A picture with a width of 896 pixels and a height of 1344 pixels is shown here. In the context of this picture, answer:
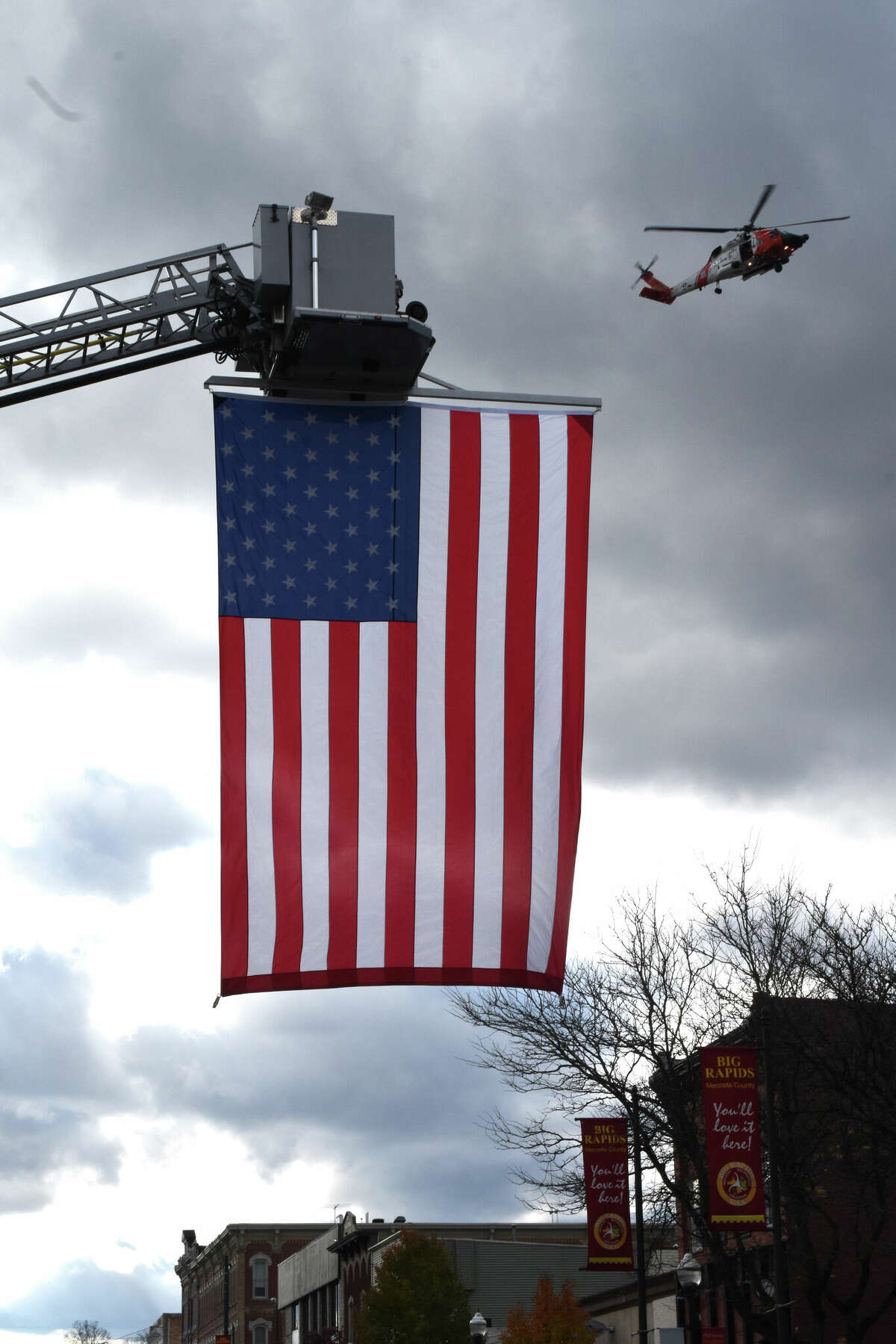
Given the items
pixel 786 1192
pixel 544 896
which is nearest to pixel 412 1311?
pixel 786 1192

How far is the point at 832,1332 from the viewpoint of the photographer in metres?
44.2

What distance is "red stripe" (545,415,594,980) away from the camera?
40.6ft

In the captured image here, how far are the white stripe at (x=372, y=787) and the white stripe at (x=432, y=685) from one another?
27 centimetres

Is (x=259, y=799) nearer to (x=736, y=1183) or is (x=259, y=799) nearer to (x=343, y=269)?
(x=343, y=269)

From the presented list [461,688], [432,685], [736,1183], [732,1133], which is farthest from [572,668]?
[736,1183]

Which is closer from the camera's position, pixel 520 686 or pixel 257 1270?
pixel 520 686

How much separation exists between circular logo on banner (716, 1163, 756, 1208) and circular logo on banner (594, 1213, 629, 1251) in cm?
443

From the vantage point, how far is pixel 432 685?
12.5 meters

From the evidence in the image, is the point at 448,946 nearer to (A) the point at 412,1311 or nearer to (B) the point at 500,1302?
(A) the point at 412,1311

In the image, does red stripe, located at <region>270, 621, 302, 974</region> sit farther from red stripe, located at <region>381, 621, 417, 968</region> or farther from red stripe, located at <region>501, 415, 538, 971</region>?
red stripe, located at <region>501, 415, 538, 971</region>

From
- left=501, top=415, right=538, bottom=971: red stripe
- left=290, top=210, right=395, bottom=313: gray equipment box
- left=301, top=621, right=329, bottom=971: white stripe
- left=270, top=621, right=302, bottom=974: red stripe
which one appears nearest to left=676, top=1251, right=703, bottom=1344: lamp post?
left=501, top=415, right=538, bottom=971: red stripe

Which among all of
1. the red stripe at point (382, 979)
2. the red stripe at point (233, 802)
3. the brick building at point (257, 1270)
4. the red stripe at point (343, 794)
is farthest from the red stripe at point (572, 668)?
the brick building at point (257, 1270)

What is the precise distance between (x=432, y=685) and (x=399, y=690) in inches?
10.3

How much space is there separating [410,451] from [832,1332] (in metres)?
38.6
